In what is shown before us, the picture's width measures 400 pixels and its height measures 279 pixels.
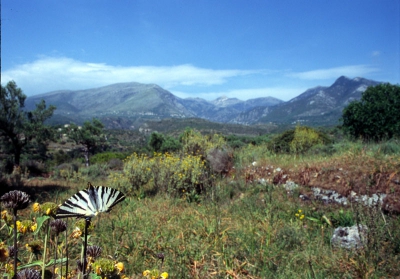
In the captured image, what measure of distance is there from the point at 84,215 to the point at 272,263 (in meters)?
2.38

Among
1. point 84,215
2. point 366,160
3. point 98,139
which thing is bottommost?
point 98,139

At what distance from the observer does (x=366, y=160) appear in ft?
20.0

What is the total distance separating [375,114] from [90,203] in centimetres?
1785

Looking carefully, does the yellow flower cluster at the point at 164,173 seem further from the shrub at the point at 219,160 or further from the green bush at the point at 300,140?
the green bush at the point at 300,140

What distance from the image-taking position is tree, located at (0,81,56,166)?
18.2 meters

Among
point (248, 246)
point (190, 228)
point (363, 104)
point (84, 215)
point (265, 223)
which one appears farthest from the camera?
point (363, 104)

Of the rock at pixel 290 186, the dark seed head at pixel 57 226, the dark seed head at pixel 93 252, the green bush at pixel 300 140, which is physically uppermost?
the dark seed head at pixel 57 226

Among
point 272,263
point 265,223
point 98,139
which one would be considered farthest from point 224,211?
point 98,139

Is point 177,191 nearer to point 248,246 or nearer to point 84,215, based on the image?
point 248,246

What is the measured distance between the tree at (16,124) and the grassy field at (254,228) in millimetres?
14958

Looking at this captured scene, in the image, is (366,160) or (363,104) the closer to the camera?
(366,160)

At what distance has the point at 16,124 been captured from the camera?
18.5 metres

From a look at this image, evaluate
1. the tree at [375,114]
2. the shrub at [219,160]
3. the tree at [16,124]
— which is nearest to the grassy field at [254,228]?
the shrub at [219,160]

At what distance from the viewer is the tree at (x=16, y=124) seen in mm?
18156
